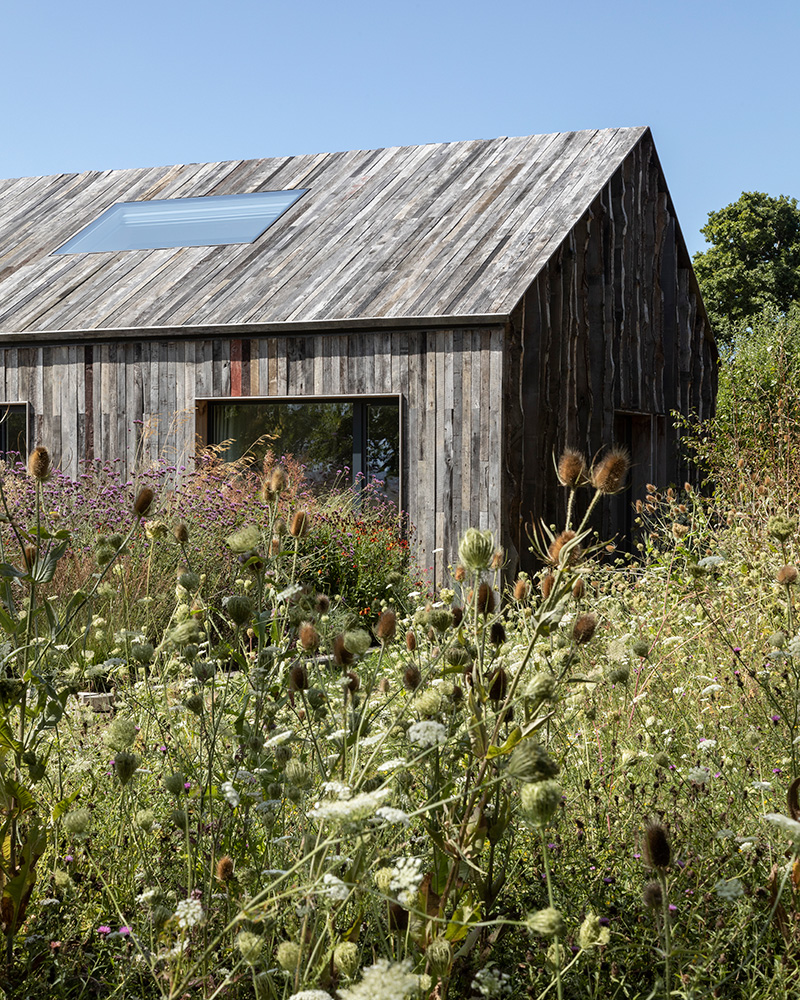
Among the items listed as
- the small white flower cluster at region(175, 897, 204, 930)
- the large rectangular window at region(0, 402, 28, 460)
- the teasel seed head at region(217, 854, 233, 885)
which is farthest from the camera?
the large rectangular window at region(0, 402, 28, 460)

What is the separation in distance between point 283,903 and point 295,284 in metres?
8.93

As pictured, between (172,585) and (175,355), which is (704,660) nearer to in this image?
(172,585)

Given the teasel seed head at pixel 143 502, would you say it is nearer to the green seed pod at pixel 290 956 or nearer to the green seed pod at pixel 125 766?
the green seed pod at pixel 125 766

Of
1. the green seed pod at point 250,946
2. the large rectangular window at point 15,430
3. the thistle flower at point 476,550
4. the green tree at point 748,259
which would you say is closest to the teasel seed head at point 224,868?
the green seed pod at point 250,946

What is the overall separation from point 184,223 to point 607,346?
199 inches

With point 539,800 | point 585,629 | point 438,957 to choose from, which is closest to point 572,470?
point 585,629

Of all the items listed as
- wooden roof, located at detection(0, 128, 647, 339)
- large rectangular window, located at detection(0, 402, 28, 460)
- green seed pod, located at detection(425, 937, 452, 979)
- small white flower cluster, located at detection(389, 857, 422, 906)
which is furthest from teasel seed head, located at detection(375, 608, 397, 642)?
large rectangular window, located at detection(0, 402, 28, 460)

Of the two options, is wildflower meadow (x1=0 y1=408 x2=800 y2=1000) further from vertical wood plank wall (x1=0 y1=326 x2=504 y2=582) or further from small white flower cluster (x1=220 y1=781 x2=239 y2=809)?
vertical wood plank wall (x1=0 y1=326 x2=504 y2=582)

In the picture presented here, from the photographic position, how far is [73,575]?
6.20 m

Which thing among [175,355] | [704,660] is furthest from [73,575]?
[175,355]

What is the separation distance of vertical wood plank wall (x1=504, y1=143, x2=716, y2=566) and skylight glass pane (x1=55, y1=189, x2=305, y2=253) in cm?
352

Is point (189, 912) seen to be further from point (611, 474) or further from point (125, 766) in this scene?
point (611, 474)

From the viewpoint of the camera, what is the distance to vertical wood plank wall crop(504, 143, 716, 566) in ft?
32.6

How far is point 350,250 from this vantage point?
36.2 ft
